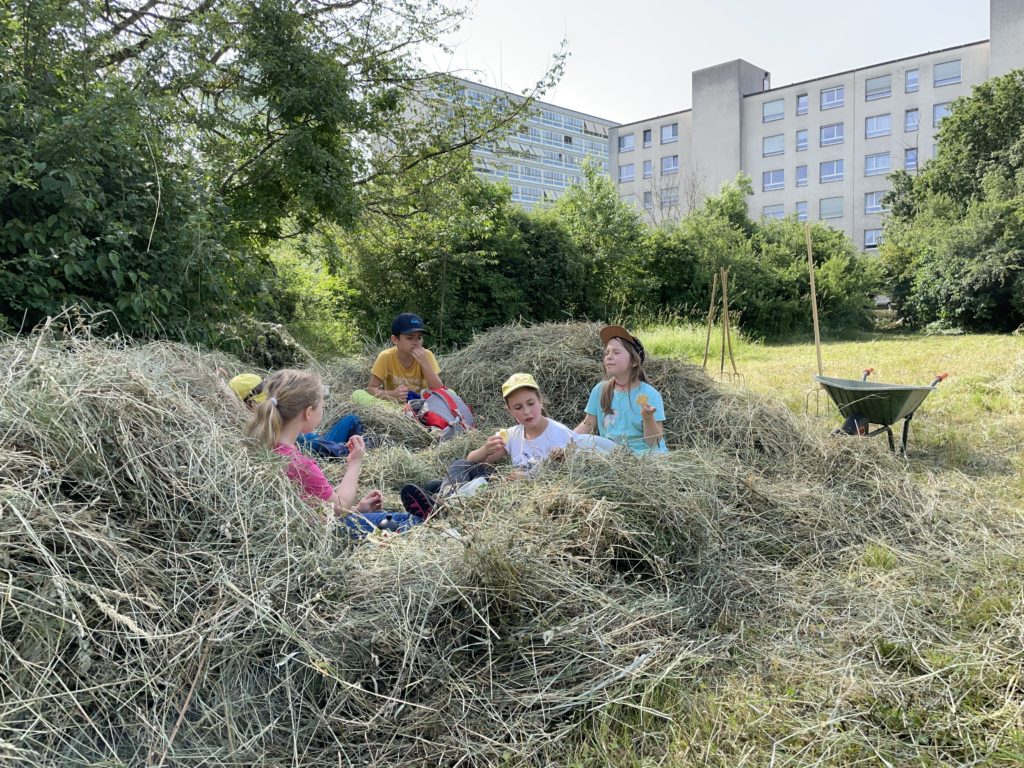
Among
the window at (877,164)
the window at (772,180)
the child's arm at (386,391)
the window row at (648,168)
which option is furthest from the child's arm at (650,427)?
the window row at (648,168)

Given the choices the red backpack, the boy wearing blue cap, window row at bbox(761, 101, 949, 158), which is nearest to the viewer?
the red backpack

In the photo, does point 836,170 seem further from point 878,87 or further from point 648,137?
point 648,137

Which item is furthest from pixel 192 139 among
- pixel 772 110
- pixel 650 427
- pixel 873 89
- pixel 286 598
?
pixel 772 110

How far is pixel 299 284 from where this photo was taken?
12.3 m

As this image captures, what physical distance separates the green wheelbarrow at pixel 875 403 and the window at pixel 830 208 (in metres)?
38.0

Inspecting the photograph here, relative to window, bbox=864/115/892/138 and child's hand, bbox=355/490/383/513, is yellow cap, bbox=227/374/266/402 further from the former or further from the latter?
window, bbox=864/115/892/138

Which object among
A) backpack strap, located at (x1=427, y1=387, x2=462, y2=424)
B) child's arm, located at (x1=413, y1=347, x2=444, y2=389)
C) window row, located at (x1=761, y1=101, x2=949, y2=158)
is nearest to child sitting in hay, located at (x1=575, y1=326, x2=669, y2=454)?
backpack strap, located at (x1=427, y1=387, x2=462, y2=424)

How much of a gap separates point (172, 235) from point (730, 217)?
18846 millimetres

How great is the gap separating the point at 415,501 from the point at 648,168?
157 ft

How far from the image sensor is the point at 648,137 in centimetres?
4700

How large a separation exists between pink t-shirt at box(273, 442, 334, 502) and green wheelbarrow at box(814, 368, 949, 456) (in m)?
3.27

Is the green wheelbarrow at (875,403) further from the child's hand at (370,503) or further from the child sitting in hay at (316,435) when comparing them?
the child sitting in hay at (316,435)

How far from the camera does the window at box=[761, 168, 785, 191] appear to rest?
40156 mm

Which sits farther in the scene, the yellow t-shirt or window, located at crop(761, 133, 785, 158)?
window, located at crop(761, 133, 785, 158)
